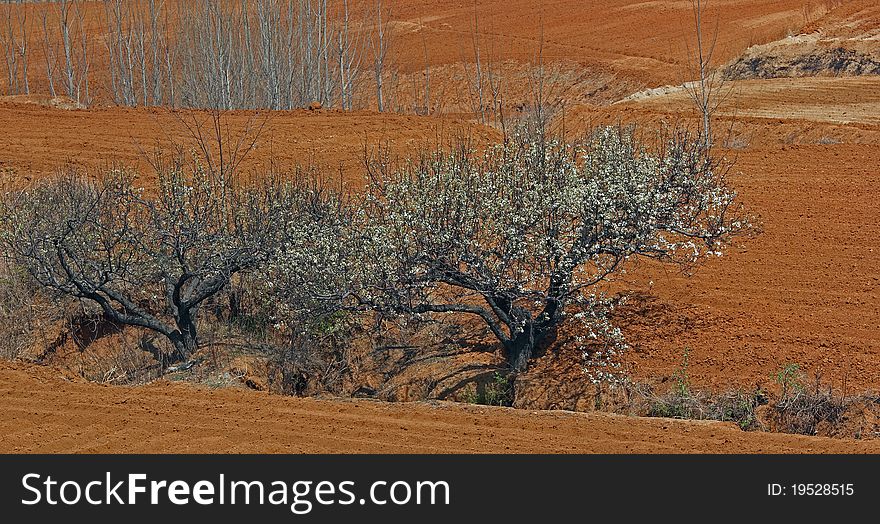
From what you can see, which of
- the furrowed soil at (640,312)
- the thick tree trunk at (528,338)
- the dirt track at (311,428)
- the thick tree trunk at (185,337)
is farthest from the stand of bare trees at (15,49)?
the dirt track at (311,428)

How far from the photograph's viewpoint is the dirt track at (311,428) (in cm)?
1127

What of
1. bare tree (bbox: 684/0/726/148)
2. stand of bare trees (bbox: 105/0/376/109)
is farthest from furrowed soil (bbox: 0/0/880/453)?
stand of bare trees (bbox: 105/0/376/109)

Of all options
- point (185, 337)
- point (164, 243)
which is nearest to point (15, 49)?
point (164, 243)

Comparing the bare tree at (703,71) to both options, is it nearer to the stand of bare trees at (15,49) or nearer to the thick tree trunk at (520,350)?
the thick tree trunk at (520,350)

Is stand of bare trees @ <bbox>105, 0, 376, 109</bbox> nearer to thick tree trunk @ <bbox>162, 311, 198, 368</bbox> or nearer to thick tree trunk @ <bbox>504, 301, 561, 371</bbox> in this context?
thick tree trunk @ <bbox>162, 311, 198, 368</bbox>

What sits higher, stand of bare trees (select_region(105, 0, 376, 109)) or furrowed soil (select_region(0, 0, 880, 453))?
stand of bare trees (select_region(105, 0, 376, 109))

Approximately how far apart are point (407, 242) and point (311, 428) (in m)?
3.43

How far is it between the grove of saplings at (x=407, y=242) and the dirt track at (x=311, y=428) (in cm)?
207

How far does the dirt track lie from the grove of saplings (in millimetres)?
2068

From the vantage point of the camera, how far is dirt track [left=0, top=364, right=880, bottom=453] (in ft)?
37.0

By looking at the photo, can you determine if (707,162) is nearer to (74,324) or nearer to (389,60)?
(74,324)

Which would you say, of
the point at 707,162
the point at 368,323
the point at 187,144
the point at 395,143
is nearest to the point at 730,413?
the point at 707,162

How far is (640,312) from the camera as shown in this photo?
16250mm

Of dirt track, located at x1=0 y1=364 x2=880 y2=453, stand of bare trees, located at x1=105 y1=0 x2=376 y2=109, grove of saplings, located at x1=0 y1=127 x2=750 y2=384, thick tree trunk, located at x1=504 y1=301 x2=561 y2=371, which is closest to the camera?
dirt track, located at x1=0 y1=364 x2=880 y2=453
